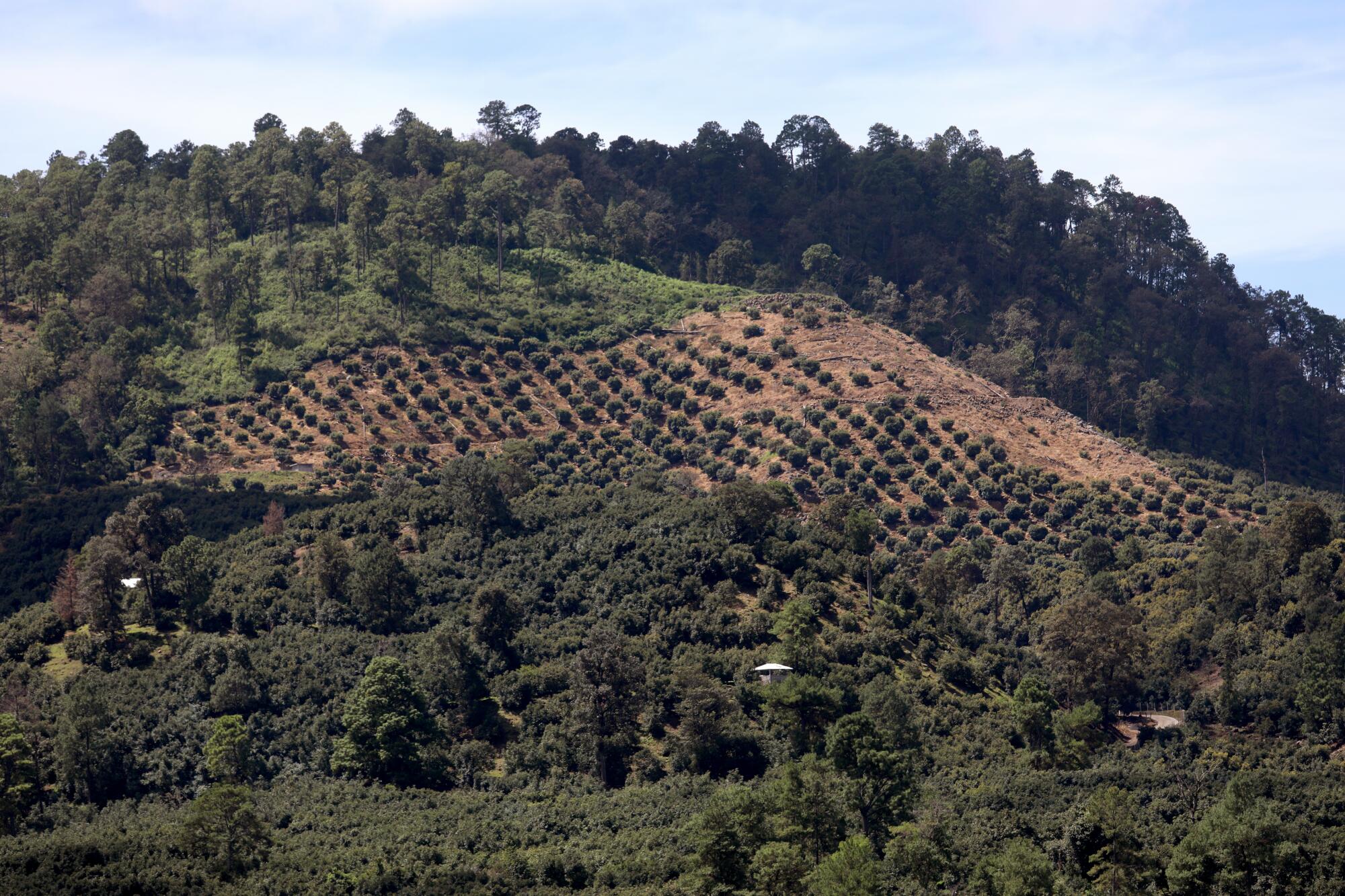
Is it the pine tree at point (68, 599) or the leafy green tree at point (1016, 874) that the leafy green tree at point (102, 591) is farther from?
the leafy green tree at point (1016, 874)

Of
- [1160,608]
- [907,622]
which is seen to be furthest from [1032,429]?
[907,622]

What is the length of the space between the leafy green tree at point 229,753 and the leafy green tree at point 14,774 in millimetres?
8200

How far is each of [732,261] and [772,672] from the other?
10539 cm

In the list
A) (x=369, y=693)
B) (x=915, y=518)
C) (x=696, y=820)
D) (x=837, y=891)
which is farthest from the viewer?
(x=915, y=518)

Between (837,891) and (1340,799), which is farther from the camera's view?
(1340,799)

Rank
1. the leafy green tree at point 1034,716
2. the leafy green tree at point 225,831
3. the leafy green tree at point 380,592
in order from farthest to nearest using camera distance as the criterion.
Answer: the leafy green tree at point 380,592 < the leafy green tree at point 1034,716 < the leafy green tree at point 225,831

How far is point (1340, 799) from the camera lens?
6738cm

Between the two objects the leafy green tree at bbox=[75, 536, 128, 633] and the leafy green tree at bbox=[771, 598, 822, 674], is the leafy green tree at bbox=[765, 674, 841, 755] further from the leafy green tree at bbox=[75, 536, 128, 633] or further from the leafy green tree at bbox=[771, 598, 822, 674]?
the leafy green tree at bbox=[75, 536, 128, 633]

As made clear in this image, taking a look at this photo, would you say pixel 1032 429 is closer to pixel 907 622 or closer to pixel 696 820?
pixel 907 622

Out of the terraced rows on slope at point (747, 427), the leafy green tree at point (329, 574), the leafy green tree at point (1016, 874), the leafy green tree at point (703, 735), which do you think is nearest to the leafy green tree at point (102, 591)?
the leafy green tree at point (329, 574)

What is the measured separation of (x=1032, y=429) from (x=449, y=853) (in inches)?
3561

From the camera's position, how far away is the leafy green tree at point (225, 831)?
189 feet

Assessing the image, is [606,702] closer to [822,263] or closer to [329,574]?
[329,574]

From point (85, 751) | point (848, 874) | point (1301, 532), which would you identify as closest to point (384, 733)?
point (85, 751)
